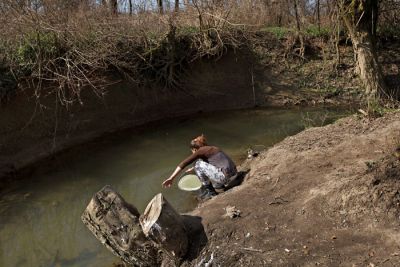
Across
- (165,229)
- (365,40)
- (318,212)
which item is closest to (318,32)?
(365,40)

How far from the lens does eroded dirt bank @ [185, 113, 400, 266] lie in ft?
14.2

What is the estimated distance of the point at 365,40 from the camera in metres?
11.2

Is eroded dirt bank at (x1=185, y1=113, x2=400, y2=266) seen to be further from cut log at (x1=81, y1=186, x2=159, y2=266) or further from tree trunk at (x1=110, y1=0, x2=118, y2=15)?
tree trunk at (x1=110, y1=0, x2=118, y2=15)

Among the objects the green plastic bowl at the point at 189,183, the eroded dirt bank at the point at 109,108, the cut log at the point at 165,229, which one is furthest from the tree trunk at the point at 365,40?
the cut log at the point at 165,229

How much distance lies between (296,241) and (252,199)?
3.43 feet

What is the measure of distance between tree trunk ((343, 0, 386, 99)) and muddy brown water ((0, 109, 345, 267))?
1309 mm

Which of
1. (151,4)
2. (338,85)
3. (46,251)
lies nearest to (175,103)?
(151,4)

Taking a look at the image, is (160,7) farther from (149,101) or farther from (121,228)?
(121,228)

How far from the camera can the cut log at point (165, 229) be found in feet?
15.3

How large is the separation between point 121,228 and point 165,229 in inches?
25.1

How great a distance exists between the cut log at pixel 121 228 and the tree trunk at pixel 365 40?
7290mm

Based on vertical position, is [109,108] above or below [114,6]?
below

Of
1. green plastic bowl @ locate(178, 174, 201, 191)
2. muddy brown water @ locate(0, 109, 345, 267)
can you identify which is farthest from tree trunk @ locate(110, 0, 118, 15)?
green plastic bowl @ locate(178, 174, 201, 191)

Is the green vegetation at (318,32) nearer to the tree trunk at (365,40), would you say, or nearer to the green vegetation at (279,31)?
the green vegetation at (279,31)
